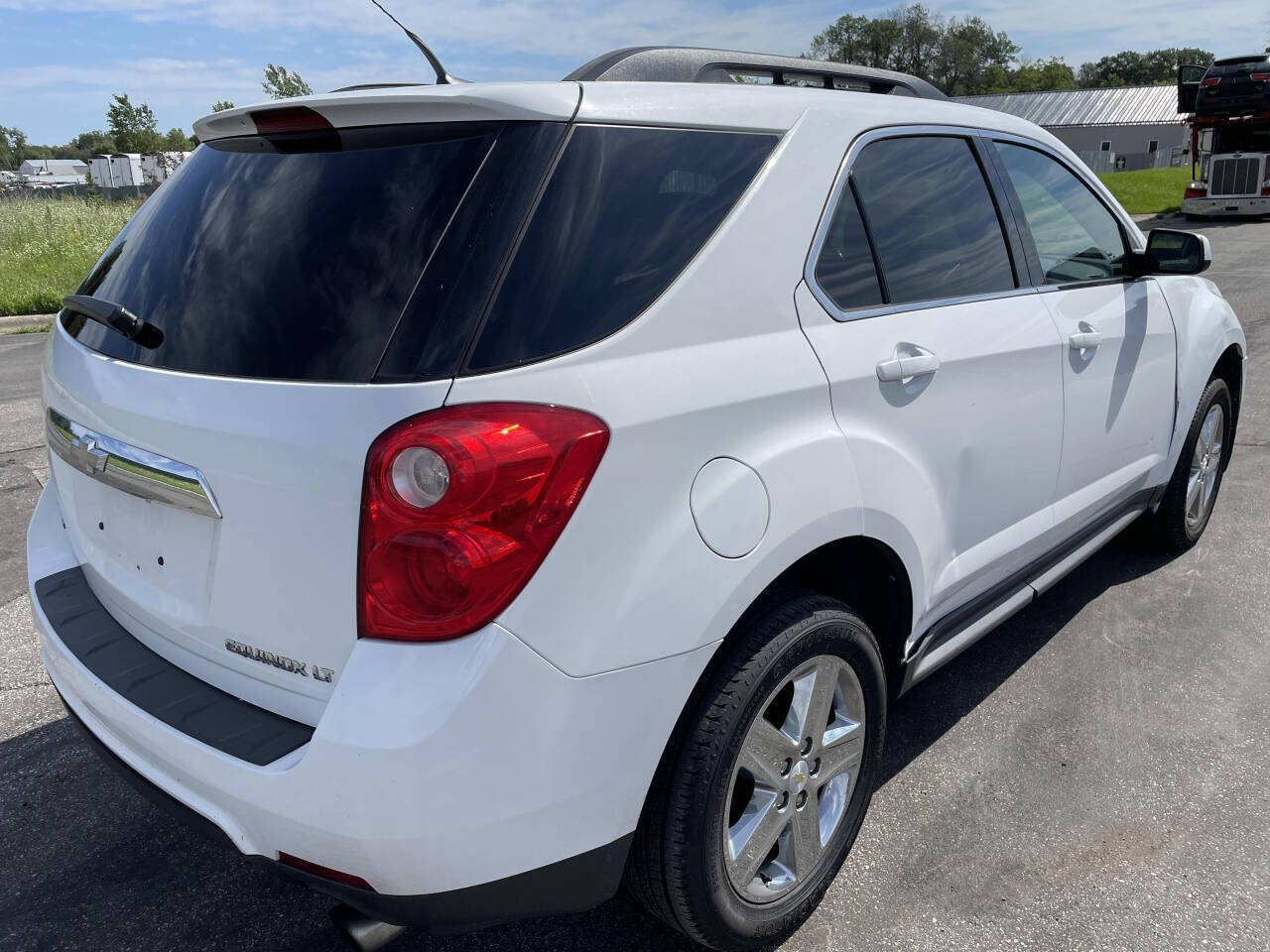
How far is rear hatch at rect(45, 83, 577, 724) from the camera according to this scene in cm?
173

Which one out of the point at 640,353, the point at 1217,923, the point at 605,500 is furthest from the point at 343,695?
the point at 1217,923

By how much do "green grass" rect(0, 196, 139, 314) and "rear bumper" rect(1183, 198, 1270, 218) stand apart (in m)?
22.8

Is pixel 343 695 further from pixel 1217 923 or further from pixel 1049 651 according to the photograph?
pixel 1049 651

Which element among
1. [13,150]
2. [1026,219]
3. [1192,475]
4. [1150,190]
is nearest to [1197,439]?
[1192,475]

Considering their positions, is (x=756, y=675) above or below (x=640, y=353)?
below

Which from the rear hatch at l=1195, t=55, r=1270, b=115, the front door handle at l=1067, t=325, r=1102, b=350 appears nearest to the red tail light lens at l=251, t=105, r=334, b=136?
the front door handle at l=1067, t=325, r=1102, b=350

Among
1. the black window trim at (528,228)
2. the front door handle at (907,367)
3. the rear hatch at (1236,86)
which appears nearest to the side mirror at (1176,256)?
the front door handle at (907,367)

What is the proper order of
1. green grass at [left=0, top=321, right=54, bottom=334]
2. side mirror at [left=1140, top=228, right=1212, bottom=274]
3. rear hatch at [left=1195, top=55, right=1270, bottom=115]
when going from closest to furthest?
side mirror at [left=1140, top=228, right=1212, bottom=274], green grass at [left=0, top=321, right=54, bottom=334], rear hatch at [left=1195, top=55, right=1270, bottom=115]

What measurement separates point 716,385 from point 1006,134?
1806 millimetres

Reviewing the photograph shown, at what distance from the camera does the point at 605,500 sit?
5.64 feet

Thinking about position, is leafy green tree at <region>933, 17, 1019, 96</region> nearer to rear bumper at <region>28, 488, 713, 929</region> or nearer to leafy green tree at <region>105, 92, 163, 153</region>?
leafy green tree at <region>105, 92, 163, 153</region>

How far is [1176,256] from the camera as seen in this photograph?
12.0ft

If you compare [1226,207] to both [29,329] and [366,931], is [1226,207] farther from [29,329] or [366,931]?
[366,931]

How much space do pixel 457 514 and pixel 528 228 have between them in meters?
0.52
